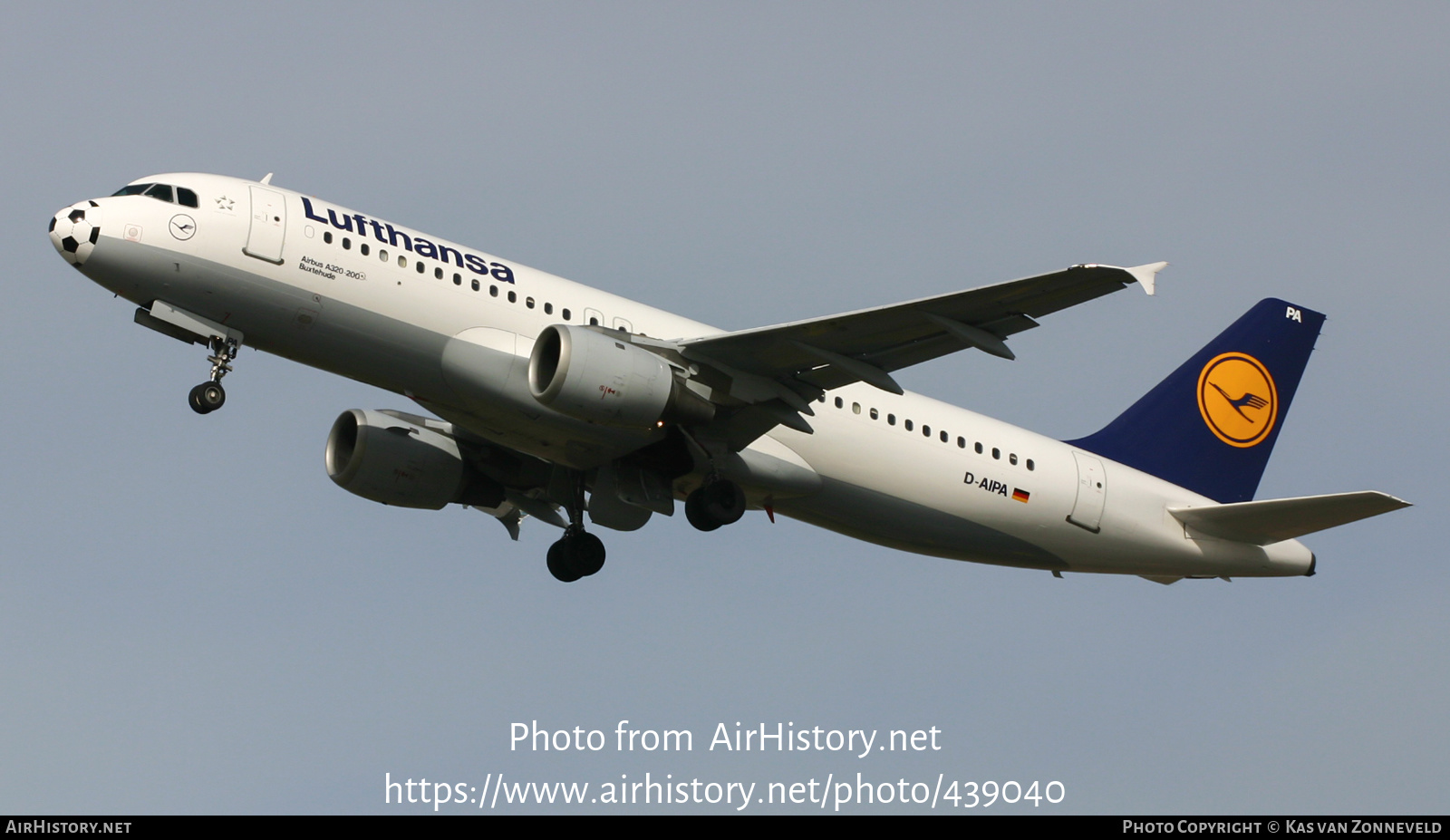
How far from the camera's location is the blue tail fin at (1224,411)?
1275 inches

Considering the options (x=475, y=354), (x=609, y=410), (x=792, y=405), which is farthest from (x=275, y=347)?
(x=792, y=405)

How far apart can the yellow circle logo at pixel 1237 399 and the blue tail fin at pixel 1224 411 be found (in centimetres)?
2

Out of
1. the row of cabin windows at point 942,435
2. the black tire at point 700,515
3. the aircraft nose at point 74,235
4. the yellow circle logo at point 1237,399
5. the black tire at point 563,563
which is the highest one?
the yellow circle logo at point 1237,399

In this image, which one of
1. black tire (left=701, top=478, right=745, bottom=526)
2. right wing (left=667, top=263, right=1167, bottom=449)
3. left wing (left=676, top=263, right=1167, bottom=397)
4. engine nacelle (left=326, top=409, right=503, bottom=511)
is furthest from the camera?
engine nacelle (left=326, top=409, right=503, bottom=511)

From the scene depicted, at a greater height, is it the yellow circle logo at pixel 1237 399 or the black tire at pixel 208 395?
the yellow circle logo at pixel 1237 399

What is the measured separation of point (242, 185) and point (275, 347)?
8.77 feet

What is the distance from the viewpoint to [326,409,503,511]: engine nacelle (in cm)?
2952

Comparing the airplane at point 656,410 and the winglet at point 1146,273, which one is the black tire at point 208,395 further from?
the winglet at point 1146,273

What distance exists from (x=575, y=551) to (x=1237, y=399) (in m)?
14.3

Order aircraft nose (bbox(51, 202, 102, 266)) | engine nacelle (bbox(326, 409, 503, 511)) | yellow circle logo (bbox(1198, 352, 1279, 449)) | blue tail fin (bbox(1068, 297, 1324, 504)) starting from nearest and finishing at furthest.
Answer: aircraft nose (bbox(51, 202, 102, 266))
engine nacelle (bbox(326, 409, 503, 511))
blue tail fin (bbox(1068, 297, 1324, 504))
yellow circle logo (bbox(1198, 352, 1279, 449))

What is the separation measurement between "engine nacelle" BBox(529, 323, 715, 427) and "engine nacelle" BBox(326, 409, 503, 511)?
204 inches

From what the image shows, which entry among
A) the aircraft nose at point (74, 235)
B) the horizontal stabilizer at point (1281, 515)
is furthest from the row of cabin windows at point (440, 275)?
the horizontal stabilizer at point (1281, 515)

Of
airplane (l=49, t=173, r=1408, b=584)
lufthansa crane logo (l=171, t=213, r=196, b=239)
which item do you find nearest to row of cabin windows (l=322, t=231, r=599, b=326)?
airplane (l=49, t=173, r=1408, b=584)

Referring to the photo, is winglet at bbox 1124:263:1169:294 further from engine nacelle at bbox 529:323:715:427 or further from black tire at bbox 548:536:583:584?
black tire at bbox 548:536:583:584
